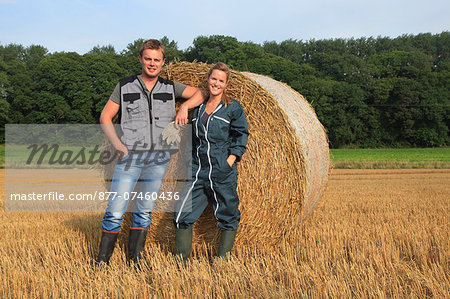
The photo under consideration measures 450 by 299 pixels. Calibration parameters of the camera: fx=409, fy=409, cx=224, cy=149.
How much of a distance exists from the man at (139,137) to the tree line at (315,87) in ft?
114

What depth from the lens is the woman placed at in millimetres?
3602

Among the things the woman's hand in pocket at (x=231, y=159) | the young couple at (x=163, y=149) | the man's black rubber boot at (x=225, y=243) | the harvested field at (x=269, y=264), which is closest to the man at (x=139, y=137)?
the young couple at (x=163, y=149)

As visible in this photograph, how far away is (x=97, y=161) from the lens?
14.6 feet

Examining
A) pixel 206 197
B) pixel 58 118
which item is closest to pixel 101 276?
pixel 206 197

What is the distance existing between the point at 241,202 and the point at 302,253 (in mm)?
809

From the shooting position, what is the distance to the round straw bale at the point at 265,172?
4.24 m

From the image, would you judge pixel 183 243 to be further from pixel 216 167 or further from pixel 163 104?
pixel 163 104

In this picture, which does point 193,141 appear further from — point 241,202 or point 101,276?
point 101,276

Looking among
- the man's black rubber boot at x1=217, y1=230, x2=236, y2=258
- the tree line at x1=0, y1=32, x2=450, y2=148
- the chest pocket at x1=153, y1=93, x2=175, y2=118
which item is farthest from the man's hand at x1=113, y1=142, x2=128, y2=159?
the tree line at x1=0, y1=32, x2=450, y2=148

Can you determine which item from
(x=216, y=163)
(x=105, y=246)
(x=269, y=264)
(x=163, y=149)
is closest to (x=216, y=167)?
(x=216, y=163)

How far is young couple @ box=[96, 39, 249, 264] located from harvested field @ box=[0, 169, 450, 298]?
350 millimetres

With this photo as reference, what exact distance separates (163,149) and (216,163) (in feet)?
1.91

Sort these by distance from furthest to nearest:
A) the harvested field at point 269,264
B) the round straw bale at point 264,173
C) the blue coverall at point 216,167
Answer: the round straw bale at point 264,173 → the blue coverall at point 216,167 → the harvested field at point 269,264

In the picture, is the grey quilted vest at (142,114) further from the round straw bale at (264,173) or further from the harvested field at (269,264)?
the harvested field at (269,264)
